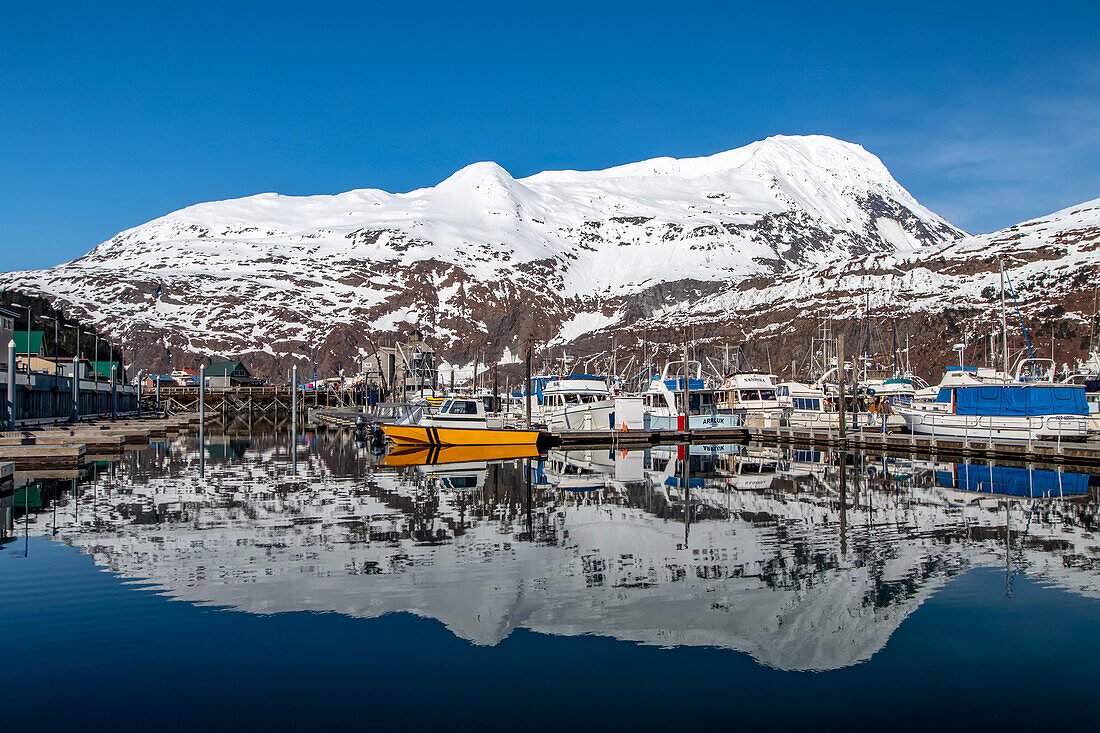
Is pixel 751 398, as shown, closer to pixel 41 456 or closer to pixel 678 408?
pixel 678 408

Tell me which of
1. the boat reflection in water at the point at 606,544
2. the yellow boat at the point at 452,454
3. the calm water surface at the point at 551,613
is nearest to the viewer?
the calm water surface at the point at 551,613

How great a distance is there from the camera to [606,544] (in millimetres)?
19328

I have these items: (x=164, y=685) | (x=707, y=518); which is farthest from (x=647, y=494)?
(x=164, y=685)

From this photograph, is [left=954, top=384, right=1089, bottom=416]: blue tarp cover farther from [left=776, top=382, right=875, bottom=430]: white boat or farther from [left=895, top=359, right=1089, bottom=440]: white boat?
[left=776, top=382, right=875, bottom=430]: white boat

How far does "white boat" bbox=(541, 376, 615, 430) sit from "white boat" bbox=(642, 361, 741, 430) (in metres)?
3.86

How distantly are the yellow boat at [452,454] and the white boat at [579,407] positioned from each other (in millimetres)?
8680

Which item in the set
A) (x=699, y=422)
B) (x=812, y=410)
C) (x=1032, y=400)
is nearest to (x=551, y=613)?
(x=1032, y=400)

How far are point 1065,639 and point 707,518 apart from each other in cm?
1168

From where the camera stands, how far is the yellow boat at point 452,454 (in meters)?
42.0

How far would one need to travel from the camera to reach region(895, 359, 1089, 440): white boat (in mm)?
43606

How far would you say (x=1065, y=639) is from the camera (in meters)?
12.1

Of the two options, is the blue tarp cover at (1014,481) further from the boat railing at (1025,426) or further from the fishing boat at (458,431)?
the fishing boat at (458,431)

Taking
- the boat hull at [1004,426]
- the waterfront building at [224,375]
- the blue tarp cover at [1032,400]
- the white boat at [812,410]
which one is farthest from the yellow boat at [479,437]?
the waterfront building at [224,375]

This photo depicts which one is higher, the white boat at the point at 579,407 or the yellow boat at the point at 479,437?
the white boat at the point at 579,407
